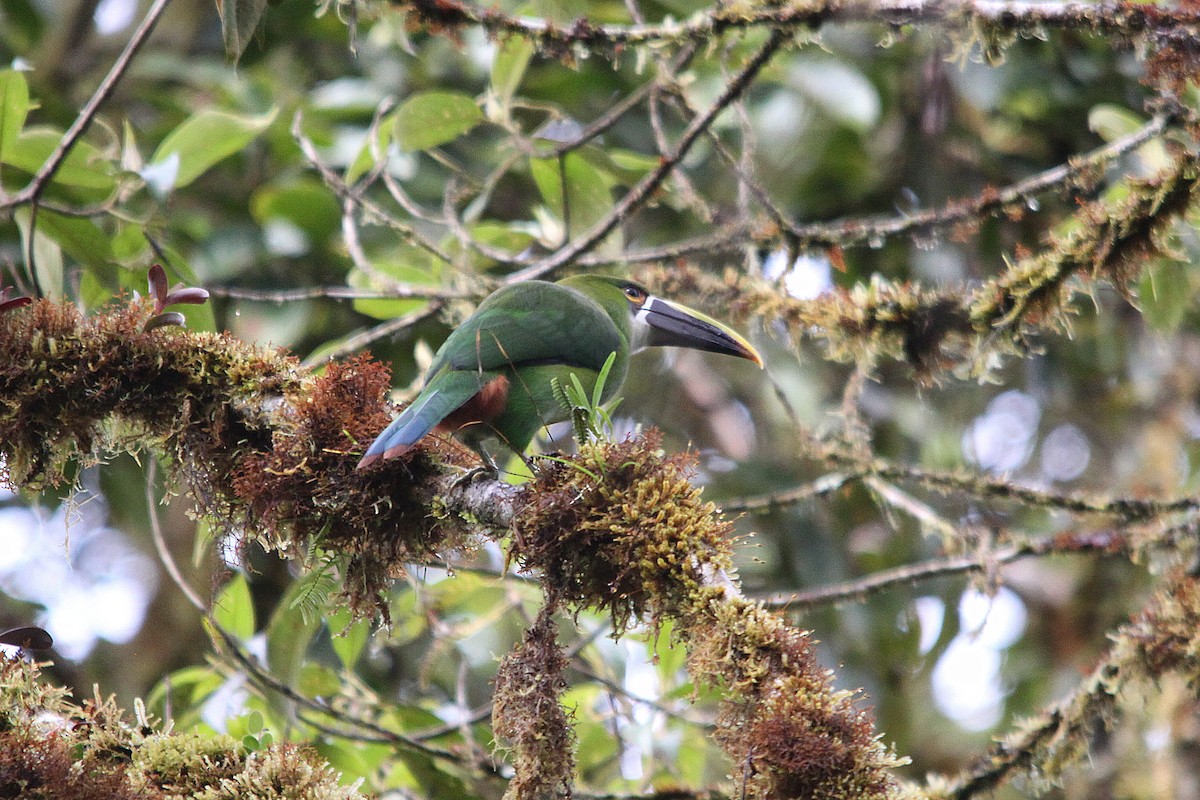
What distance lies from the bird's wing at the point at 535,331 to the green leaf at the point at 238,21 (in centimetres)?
89

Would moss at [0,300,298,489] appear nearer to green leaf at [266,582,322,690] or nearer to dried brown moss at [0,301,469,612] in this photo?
dried brown moss at [0,301,469,612]

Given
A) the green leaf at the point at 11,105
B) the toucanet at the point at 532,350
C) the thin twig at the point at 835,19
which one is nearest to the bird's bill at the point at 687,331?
the toucanet at the point at 532,350

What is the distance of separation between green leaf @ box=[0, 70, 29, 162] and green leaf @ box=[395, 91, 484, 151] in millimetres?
1059

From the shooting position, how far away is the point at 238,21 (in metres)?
2.56

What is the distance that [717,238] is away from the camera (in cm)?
345

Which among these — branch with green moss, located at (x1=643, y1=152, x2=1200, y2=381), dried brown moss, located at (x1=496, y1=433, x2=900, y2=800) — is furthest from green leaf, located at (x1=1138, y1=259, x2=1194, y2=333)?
dried brown moss, located at (x1=496, y1=433, x2=900, y2=800)

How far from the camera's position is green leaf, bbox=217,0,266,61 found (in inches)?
100

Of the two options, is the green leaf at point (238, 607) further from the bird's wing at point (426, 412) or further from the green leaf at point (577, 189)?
the green leaf at point (577, 189)

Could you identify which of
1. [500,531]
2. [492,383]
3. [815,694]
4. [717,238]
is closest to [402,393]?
[492,383]

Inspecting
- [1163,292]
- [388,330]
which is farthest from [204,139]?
[1163,292]

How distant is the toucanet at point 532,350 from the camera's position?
8.52 ft

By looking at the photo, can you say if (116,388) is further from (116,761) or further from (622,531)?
(622,531)

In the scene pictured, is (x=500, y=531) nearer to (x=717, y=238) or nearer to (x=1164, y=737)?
(x=717, y=238)

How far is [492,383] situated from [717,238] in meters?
1.05
